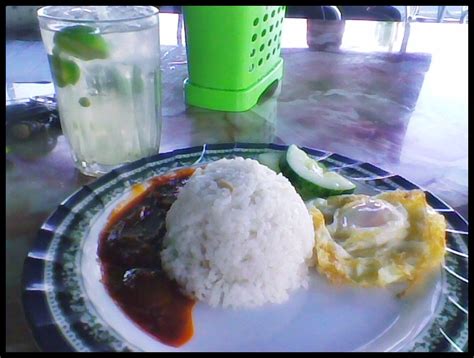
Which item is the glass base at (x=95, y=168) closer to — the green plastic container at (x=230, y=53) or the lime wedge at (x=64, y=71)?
the lime wedge at (x=64, y=71)

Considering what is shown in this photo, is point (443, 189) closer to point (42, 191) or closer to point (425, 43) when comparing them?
point (42, 191)

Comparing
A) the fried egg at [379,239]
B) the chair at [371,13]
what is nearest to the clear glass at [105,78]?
the fried egg at [379,239]

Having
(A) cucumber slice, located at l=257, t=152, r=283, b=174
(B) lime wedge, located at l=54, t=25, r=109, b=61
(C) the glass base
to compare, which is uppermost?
(B) lime wedge, located at l=54, t=25, r=109, b=61

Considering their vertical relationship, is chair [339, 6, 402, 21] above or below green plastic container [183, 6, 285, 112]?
below

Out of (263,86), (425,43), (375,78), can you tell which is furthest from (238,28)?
(425,43)

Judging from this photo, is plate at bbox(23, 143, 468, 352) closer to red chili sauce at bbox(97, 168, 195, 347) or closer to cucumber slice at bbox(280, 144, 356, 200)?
red chili sauce at bbox(97, 168, 195, 347)

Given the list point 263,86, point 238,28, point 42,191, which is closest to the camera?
point 42,191

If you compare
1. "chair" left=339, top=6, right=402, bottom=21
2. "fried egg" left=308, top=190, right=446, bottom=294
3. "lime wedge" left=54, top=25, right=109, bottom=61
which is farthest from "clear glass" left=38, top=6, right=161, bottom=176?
"chair" left=339, top=6, right=402, bottom=21
